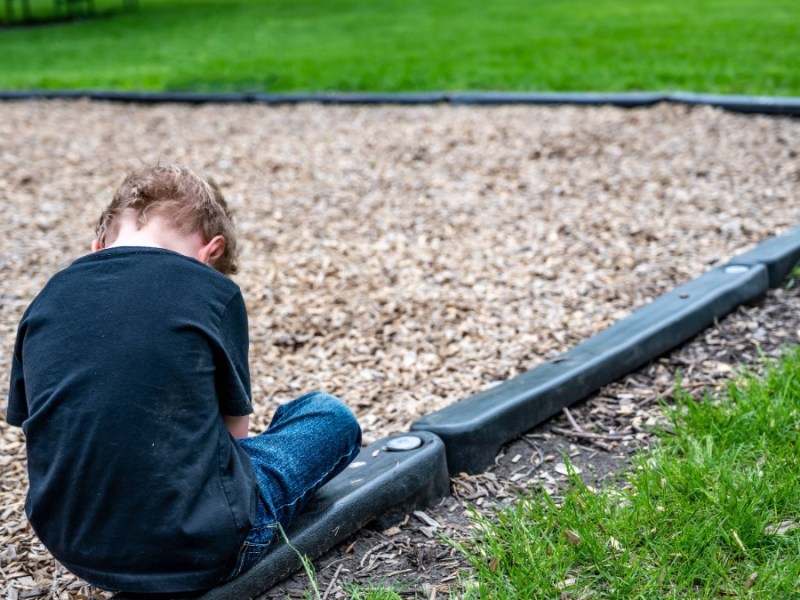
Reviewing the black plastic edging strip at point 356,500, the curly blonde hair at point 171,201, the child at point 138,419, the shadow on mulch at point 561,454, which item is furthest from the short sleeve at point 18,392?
the shadow on mulch at point 561,454

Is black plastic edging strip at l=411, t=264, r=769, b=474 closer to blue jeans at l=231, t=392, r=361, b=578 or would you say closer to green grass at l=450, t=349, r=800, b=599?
green grass at l=450, t=349, r=800, b=599

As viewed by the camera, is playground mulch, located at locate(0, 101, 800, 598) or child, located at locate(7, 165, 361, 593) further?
playground mulch, located at locate(0, 101, 800, 598)

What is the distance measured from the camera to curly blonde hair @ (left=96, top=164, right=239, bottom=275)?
2268 millimetres

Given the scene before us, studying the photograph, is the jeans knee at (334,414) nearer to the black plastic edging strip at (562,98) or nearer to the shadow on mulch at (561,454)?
the shadow on mulch at (561,454)

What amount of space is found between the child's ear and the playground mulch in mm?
396

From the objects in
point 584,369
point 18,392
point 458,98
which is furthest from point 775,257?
point 458,98

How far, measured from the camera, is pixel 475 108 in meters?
7.62

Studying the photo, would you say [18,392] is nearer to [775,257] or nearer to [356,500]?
[356,500]

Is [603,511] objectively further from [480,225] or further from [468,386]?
[480,225]

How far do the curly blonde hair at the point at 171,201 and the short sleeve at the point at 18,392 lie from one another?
345 millimetres

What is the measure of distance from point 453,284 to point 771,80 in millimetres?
4899

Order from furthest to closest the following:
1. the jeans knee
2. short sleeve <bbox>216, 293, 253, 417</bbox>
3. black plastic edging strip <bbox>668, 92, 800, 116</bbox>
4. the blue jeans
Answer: black plastic edging strip <bbox>668, 92, 800, 116</bbox>, the jeans knee, the blue jeans, short sleeve <bbox>216, 293, 253, 417</bbox>

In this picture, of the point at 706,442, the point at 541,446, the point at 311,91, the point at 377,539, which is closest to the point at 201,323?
the point at 377,539

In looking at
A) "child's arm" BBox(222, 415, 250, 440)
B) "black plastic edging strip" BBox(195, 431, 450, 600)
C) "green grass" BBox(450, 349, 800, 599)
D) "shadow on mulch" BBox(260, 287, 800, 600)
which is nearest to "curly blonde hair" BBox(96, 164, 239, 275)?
"child's arm" BBox(222, 415, 250, 440)
